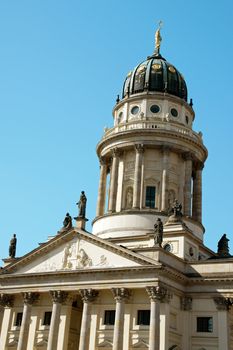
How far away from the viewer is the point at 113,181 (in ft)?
195

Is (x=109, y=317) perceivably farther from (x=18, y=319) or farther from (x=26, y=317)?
(x=18, y=319)

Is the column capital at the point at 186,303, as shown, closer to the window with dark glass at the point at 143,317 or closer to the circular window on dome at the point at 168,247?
the window with dark glass at the point at 143,317

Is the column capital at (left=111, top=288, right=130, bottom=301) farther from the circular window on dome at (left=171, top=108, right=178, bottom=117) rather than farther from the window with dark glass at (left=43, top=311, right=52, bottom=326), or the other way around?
the circular window on dome at (left=171, top=108, right=178, bottom=117)

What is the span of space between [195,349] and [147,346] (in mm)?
4869

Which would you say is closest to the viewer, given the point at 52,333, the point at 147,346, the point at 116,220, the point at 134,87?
the point at 147,346

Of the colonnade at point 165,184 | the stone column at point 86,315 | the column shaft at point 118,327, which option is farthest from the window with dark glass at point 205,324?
the colonnade at point 165,184

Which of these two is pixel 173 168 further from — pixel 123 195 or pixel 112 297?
pixel 112 297

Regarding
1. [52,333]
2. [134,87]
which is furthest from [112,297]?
[134,87]

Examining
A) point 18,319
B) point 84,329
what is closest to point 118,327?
point 84,329

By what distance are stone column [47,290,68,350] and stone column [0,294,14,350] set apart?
230 inches

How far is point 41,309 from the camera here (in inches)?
1969

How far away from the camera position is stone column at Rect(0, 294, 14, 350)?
50219 mm

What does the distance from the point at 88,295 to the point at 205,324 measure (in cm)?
1029

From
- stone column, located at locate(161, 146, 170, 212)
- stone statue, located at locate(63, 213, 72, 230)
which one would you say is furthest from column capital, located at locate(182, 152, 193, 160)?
stone statue, located at locate(63, 213, 72, 230)
